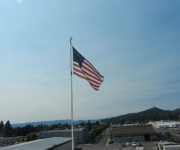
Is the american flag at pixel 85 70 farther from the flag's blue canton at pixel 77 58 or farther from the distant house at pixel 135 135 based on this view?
the distant house at pixel 135 135

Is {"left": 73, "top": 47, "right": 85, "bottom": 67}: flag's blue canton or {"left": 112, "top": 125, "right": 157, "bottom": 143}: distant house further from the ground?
{"left": 73, "top": 47, "right": 85, "bottom": 67}: flag's blue canton

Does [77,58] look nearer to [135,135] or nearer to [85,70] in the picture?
[85,70]

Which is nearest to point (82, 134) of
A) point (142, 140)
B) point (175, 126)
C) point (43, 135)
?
point (43, 135)

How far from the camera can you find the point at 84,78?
612 inches

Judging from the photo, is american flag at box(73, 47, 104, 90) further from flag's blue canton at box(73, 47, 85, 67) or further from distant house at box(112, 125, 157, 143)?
distant house at box(112, 125, 157, 143)

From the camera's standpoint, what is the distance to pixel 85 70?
15.5 m

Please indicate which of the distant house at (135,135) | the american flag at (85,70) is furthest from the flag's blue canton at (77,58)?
the distant house at (135,135)

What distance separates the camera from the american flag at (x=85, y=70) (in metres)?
15.5

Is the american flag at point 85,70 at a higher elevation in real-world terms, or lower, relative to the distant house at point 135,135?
higher

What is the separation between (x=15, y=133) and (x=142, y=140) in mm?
80911

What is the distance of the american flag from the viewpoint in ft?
50.8

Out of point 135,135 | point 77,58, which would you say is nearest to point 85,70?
point 77,58

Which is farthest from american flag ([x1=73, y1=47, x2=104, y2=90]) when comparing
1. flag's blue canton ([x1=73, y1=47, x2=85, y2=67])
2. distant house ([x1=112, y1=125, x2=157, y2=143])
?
distant house ([x1=112, y1=125, x2=157, y2=143])

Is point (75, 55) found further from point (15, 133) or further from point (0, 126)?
point (0, 126)
